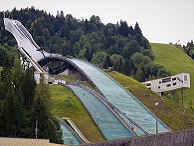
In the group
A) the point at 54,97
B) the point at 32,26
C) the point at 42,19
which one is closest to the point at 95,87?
the point at 54,97

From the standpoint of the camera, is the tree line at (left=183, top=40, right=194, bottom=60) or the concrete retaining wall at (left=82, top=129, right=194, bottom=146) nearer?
the concrete retaining wall at (left=82, top=129, right=194, bottom=146)

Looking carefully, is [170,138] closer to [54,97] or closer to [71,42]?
[54,97]

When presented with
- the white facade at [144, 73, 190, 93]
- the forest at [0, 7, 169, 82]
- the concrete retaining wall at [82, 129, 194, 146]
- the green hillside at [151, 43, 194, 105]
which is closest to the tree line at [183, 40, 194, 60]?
the green hillside at [151, 43, 194, 105]

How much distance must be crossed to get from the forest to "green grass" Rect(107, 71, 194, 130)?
19.6 meters

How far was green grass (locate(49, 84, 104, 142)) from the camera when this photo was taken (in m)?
55.8

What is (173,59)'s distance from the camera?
143 metres

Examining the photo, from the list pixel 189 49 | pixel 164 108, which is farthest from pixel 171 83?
pixel 189 49

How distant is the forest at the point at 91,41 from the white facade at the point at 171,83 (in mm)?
10031

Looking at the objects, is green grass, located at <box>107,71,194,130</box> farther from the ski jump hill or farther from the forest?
the forest

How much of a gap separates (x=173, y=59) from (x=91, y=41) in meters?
23.8

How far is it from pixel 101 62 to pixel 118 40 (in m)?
17.0

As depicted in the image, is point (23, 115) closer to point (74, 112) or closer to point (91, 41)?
point (74, 112)

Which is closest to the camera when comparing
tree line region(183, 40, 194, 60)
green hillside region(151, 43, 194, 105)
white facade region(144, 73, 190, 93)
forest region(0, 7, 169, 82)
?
white facade region(144, 73, 190, 93)

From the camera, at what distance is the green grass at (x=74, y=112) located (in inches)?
2197
